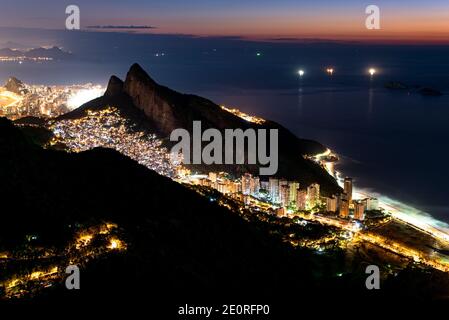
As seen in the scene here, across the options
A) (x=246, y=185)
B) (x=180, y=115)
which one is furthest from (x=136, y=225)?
(x=180, y=115)

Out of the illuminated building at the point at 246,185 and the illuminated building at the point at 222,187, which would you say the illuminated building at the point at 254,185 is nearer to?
the illuminated building at the point at 246,185

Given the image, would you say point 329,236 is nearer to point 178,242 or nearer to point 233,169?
point 178,242

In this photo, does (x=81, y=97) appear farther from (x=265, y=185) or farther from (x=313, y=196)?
(x=313, y=196)

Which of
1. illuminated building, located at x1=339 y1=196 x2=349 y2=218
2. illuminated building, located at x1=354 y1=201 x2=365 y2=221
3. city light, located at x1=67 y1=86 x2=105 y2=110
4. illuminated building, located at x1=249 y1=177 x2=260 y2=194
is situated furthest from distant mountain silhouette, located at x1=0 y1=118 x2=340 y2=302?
city light, located at x1=67 y1=86 x2=105 y2=110

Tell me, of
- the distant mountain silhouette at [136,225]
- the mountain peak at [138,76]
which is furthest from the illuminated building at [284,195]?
the mountain peak at [138,76]

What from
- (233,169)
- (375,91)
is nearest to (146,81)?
(233,169)
